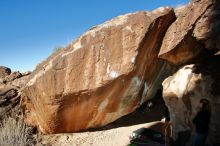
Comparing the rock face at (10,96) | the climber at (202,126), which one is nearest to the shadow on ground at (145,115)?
the rock face at (10,96)

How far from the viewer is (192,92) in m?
11.1

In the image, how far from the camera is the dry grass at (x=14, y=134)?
40.0 feet

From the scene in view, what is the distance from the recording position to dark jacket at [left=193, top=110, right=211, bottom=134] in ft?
32.3

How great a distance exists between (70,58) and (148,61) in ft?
7.51

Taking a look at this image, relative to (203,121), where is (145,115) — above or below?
above

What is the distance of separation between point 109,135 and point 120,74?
207 cm

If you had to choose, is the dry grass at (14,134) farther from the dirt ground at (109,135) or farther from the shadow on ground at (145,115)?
the shadow on ground at (145,115)

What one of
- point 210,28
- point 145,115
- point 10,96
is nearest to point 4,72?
point 10,96

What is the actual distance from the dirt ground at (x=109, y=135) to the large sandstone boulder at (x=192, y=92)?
5.95ft

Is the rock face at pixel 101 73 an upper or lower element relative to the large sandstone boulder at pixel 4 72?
lower

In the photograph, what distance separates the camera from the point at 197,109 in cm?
1098

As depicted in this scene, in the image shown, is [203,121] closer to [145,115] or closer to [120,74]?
[120,74]

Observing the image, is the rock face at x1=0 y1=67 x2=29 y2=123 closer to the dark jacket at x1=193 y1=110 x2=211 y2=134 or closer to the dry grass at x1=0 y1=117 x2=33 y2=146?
the dry grass at x1=0 y1=117 x2=33 y2=146

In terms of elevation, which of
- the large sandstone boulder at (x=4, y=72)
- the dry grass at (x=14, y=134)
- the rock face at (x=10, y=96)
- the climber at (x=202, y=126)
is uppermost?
the large sandstone boulder at (x=4, y=72)
